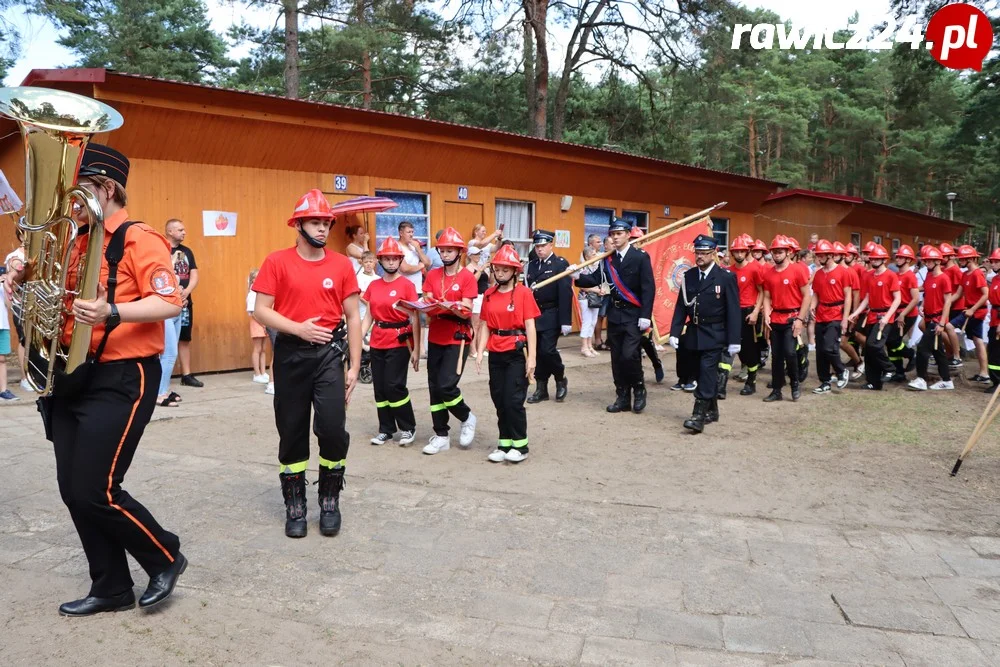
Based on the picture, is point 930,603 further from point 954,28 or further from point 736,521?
point 954,28

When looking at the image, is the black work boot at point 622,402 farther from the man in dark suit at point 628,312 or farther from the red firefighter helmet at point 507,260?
the red firefighter helmet at point 507,260

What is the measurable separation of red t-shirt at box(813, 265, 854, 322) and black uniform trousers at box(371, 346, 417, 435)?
6194 millimetres

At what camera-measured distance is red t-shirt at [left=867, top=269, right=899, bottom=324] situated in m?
11.6

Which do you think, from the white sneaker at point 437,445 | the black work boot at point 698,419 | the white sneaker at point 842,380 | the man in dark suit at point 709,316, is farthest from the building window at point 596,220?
the white sneaker at point 437,445

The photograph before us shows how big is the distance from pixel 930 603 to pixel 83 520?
13.4 feet

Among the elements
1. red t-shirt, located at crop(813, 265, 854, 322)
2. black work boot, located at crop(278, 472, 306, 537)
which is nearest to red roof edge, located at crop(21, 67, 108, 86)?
black work boot, located at crop(278, 472, 306, 537)

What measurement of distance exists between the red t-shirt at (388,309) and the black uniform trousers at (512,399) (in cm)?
89

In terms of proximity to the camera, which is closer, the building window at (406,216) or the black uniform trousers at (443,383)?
the black uniform trousers at (443,383)

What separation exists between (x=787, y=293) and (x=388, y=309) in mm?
5546

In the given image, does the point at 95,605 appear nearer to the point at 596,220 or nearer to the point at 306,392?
the point at 306,392

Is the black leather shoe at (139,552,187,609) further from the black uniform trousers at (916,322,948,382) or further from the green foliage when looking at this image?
the green foliage

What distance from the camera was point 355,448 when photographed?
741cm

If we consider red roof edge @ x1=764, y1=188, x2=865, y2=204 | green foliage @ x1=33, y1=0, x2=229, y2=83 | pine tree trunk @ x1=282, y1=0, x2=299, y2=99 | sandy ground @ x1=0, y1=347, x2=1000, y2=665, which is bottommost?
sandy ground @ x1=0, y1=347, x2=1000, y2=665

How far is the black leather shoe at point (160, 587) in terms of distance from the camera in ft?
12.7
